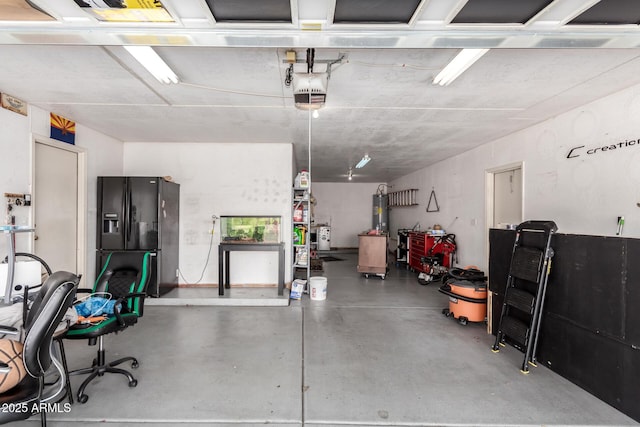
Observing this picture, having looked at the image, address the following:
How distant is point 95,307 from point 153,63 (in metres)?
2.07

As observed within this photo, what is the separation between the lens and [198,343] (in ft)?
10.1

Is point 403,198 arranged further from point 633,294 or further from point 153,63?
point 153,63

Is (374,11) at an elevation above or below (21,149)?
above

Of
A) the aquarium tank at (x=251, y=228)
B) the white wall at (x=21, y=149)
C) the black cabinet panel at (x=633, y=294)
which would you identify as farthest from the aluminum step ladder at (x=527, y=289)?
the white wall at (x=21, y=149)

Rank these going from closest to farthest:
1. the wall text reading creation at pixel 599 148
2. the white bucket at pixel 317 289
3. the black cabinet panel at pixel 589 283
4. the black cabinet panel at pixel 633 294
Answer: the black cabinet panel at pixel 633 294, the black cabinet panel at pixel 589 283, the wall text reading creation at pixel 599 148, the white bucket at pixel 317 289

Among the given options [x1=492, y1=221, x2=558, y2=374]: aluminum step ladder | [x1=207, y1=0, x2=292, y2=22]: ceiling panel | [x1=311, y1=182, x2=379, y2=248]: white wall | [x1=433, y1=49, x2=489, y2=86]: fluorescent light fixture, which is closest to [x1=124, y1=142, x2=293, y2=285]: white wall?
[x1=433, y1=49, x2=489, y2=86]: fluorescent light fixture

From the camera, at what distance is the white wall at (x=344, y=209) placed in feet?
36.4

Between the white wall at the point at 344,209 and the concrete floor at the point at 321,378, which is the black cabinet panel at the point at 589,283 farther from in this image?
the white wall at the point at 344,209

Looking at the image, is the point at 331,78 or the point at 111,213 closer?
the point at 331,78

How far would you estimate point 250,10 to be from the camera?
1.57m

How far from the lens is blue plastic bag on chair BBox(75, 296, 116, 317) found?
2348 millimetres

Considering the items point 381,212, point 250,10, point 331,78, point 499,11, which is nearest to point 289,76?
point 331,78

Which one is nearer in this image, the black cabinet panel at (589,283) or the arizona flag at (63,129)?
the black cabinet panel at (589,283)

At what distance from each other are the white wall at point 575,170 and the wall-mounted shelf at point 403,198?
2743mm
